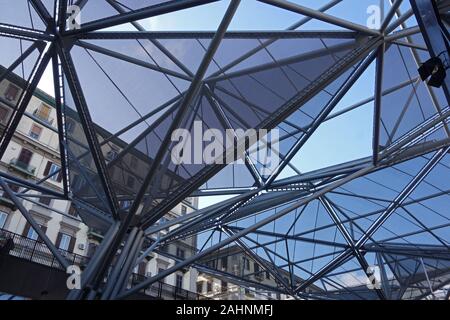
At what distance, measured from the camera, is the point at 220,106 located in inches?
660

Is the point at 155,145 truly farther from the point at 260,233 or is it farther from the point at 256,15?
the point at 260,233

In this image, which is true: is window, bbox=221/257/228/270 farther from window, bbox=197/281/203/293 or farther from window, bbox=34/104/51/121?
window, bbox=197/281/203/293

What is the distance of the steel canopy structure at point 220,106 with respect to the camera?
1295 cm

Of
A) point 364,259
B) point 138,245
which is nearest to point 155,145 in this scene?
point 138,245

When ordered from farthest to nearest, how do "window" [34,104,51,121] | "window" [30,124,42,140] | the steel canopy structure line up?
"window" [30,124,42,140] < "window" [34,104,51,121] < the steel canopy structure

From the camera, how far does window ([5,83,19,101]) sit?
56.9 ft

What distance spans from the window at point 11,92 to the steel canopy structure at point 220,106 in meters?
0.66

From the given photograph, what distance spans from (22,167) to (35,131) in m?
5.51

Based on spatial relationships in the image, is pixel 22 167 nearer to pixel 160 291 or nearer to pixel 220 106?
pixel 160 291

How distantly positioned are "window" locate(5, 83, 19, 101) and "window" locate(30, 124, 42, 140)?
26.8 meters

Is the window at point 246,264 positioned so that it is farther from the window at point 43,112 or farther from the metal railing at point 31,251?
the window at point 43,112

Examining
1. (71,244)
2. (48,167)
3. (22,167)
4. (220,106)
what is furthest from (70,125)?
(48,167)

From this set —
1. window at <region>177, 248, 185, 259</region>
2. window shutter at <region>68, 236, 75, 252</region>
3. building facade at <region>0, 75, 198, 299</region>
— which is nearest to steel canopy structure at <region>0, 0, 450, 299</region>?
window at <region>177, 248, 185, 259</region>
